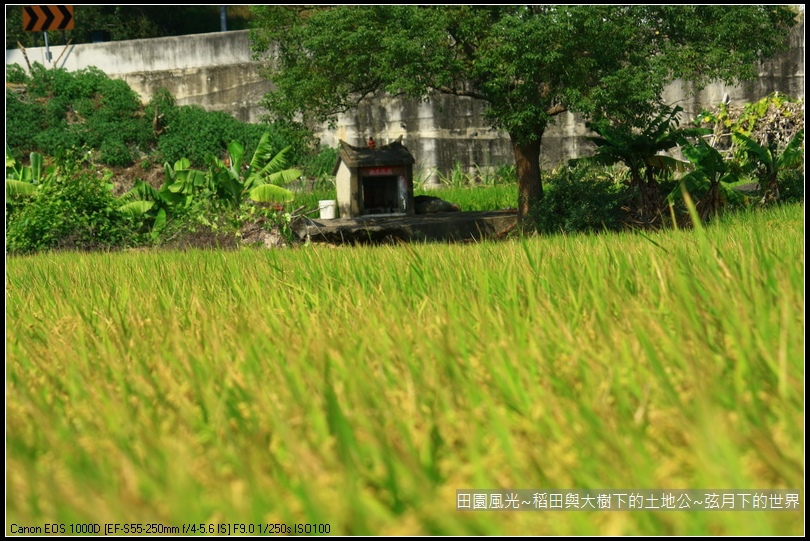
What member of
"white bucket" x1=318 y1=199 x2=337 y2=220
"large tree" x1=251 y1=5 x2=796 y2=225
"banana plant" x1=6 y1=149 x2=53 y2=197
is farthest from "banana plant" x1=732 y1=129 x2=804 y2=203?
"banana plant" x1=6 y1=149 x2=53 y2=197

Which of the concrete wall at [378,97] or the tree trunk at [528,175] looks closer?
the tree trunk at [528,175]

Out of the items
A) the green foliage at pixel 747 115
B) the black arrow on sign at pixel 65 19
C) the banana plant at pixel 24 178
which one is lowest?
the banana plant at pixel 24 178

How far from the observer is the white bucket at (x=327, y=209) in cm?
1647

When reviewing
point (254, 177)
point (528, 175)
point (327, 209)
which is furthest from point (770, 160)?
point (254, 177)

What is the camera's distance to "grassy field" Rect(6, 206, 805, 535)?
1313 millimetres

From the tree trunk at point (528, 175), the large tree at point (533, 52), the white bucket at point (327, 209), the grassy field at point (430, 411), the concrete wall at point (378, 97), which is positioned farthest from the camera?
the concrete wall at point (378, 97)

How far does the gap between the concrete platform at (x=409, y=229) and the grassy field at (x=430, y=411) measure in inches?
436

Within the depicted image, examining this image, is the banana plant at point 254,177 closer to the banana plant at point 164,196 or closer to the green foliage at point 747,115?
the banana plant at point 164,196

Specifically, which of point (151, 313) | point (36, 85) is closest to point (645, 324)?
point (151, 313)

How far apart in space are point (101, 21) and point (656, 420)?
94.4ft

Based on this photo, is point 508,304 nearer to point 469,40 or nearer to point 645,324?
point 645,324

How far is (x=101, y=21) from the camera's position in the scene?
27.7 meters

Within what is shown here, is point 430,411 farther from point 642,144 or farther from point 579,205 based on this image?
point 579,205

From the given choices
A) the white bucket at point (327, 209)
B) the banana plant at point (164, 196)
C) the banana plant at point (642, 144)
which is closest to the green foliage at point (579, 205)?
the banana plant at point (642, 144)
